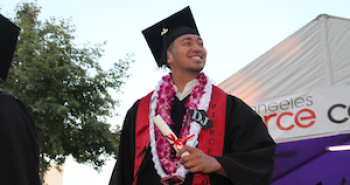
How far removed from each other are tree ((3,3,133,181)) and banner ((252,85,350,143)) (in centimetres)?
625

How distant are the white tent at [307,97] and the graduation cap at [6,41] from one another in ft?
10.4

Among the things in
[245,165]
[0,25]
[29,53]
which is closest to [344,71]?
[245,165]

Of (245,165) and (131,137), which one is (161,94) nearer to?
(131,137)

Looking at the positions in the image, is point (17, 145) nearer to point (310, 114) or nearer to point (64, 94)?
point (310, 114)

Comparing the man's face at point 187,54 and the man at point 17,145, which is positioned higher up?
the man's face at point 187,54

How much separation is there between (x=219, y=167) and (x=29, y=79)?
8487 mm

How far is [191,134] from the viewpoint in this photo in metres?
2.32

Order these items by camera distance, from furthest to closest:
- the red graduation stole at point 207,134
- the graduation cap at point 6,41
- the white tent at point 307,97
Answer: the white tent at point 307,97
the graduation cap at point 6,41
the red graduation stole at point 207,134

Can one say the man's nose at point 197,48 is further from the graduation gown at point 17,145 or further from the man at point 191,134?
the graduation gown at point 17,145

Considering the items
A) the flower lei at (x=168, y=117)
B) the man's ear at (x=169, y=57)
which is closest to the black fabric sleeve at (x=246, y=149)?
the flower lei at (x=168, y=117)

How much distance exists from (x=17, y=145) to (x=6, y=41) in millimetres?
1152

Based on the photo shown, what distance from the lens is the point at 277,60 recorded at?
507 centimetres

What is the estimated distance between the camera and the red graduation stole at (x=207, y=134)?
2.26 metres

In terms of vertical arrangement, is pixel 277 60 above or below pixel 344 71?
above
